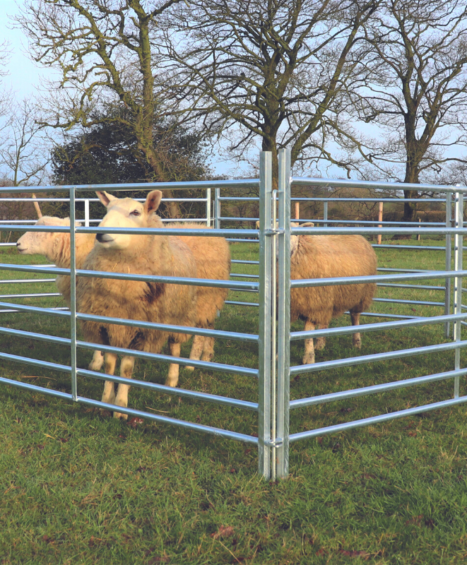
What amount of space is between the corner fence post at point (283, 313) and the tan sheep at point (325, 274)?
283 cm

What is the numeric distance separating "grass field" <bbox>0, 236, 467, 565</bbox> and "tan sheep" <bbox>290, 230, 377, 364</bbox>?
4.83 ft

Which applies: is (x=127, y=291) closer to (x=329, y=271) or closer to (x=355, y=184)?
(x=355, y=184)

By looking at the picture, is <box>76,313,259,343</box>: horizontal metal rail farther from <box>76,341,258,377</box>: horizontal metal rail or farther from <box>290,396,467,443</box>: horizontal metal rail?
<box>290,396,467,443</box>: horizontal metal rail

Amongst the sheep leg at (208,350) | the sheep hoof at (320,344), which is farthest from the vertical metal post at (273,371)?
the sheep hoof at (320,344)

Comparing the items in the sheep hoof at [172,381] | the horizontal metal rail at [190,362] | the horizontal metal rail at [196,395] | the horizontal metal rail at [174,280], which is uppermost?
the horizontal metal rail at [174,280]

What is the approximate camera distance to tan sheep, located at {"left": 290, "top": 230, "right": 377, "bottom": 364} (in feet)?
20.7

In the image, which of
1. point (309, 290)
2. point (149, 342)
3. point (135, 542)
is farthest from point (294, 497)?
point (309, 290)

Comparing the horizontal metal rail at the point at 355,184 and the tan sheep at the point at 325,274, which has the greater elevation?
the horizontal metal rail at the point at 355,184

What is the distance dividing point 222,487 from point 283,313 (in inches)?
38.7


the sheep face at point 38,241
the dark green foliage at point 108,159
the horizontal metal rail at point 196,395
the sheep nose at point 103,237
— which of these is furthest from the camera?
the dark green foliage at point 108,159

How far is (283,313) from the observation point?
124 inches

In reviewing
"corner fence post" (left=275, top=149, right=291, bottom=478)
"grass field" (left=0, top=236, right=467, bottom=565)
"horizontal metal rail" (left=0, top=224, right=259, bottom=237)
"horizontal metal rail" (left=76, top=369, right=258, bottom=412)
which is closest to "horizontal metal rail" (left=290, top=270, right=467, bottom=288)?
"corner fence post" (left=275, top=149, right=291, bottom=478)

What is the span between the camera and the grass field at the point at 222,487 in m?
2.57

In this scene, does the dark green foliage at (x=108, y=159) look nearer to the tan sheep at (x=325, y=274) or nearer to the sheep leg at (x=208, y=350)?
the tan sheep at (x=325, y=274)
